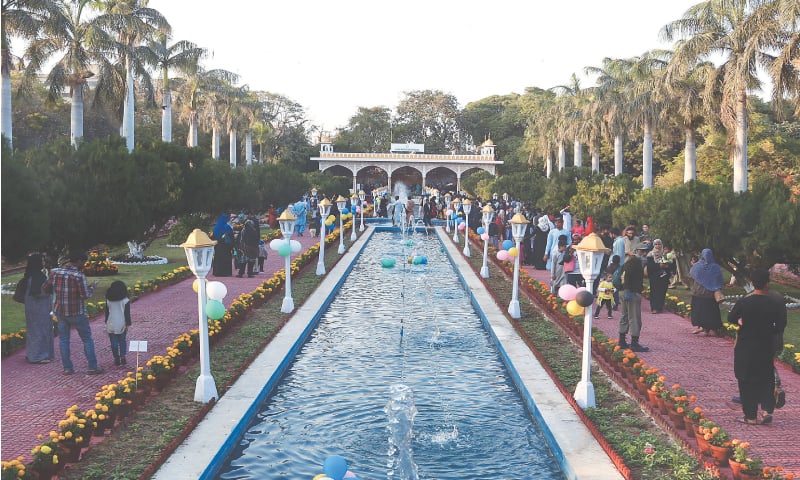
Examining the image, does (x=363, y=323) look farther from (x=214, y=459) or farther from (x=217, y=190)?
(x=217, y=190)

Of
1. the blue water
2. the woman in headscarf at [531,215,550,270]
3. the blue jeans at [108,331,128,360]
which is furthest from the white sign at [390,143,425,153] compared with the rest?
the blue jeans at [108,331,128,360]

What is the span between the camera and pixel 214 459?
21.6 ft

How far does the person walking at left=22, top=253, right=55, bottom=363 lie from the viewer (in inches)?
377

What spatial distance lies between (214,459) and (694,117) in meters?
21.2

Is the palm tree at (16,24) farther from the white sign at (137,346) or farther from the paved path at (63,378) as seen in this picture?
the white sign at (137,346)

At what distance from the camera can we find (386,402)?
28.7 feet

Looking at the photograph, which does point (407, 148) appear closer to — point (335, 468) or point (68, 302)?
point (68, 302)

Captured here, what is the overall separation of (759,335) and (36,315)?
8066 millimetres

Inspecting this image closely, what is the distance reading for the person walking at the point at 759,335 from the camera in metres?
7.09

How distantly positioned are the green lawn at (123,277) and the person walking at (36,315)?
430mm

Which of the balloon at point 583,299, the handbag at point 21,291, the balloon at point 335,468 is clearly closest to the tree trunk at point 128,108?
the handbag at point 21,291

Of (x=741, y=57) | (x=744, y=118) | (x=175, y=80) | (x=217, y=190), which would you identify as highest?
(x=175, y=80)

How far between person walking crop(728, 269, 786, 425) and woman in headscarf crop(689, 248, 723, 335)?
12.5 feet

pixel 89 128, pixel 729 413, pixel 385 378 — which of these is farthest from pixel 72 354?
pixel 89 128
